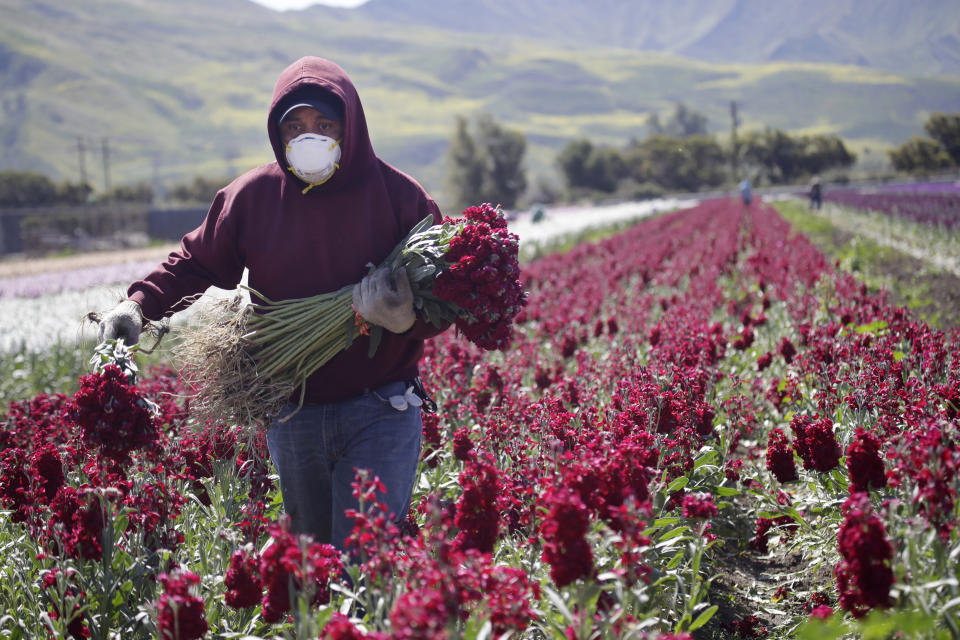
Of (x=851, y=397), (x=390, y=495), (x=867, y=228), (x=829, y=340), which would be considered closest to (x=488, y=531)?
(x=390, y=495)

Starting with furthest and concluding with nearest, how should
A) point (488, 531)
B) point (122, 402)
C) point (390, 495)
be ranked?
point (390, 495)
point (122, 402)
point (488, 531)

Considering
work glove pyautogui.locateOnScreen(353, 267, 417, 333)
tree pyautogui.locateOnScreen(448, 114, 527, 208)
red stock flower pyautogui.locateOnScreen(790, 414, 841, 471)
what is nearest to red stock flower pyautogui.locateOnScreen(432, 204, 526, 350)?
work glove pyautogui.locateOnScreen(353, 267, 417, 333)

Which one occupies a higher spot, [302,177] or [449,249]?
[302,177]

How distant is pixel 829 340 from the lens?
5.54m

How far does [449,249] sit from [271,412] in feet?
3.22

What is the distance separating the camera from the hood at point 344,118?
3.43m

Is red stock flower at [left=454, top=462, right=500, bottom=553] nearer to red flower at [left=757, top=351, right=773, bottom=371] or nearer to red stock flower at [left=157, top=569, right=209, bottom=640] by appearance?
red stock flower at [left=157, top=569, right=209, bottom=640]

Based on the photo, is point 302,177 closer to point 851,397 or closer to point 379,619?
point 379,619

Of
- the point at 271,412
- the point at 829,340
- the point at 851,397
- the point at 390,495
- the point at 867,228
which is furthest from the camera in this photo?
the point at 867,228

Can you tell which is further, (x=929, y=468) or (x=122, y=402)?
(x=122, y=402)

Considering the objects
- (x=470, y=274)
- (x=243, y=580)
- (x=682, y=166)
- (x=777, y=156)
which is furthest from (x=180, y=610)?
(x=777, y=156)

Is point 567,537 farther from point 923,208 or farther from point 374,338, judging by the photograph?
point 923,208

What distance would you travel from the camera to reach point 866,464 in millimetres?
3078

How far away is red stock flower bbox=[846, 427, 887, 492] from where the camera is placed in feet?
10.1
